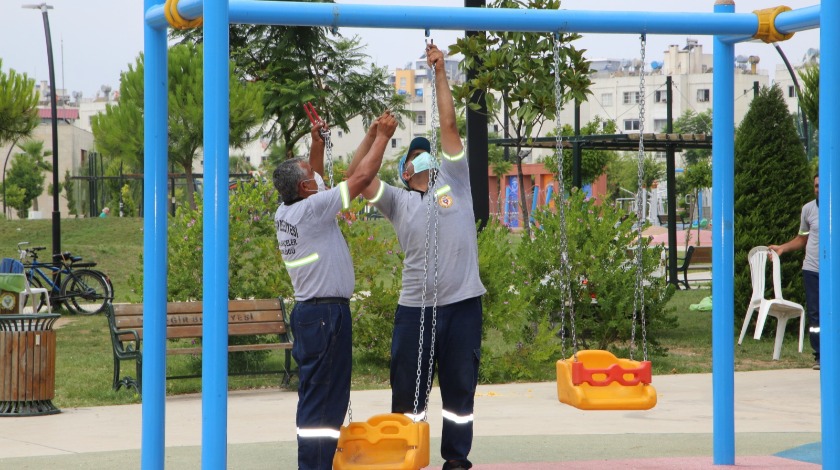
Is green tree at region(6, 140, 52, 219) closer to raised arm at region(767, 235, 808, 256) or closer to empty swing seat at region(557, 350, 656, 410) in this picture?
raised arm at region(767, 235, 808, 256)

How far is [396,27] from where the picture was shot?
202 inches

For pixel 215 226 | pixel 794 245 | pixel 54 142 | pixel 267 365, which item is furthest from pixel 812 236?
pixel 54 142

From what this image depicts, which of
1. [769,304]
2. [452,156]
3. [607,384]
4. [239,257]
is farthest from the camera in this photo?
[769,304]

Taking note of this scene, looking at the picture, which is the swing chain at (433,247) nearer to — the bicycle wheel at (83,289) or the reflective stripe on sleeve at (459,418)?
the reflective stripe on sleeve at (459,418)

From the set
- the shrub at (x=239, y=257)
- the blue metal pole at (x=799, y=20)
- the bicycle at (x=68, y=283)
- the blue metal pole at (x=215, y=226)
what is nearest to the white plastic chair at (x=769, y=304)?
the shrub at (x=239, y=257)

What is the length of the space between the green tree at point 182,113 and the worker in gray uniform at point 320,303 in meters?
19.0

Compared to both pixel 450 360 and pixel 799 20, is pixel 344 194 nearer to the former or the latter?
pixel 450 360

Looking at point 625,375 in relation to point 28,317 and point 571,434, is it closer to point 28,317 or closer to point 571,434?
point 571,434

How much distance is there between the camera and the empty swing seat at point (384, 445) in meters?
4.73

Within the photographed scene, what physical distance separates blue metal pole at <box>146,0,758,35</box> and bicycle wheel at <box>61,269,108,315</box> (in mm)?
12774

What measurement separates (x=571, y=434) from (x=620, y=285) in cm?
362

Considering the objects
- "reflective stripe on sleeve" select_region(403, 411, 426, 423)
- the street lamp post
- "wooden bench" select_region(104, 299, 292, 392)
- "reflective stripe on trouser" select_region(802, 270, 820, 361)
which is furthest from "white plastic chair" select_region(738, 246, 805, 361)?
the street lamp post

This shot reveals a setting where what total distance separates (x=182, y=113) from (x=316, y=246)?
2375cm

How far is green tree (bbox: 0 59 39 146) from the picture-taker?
20.9 meters
